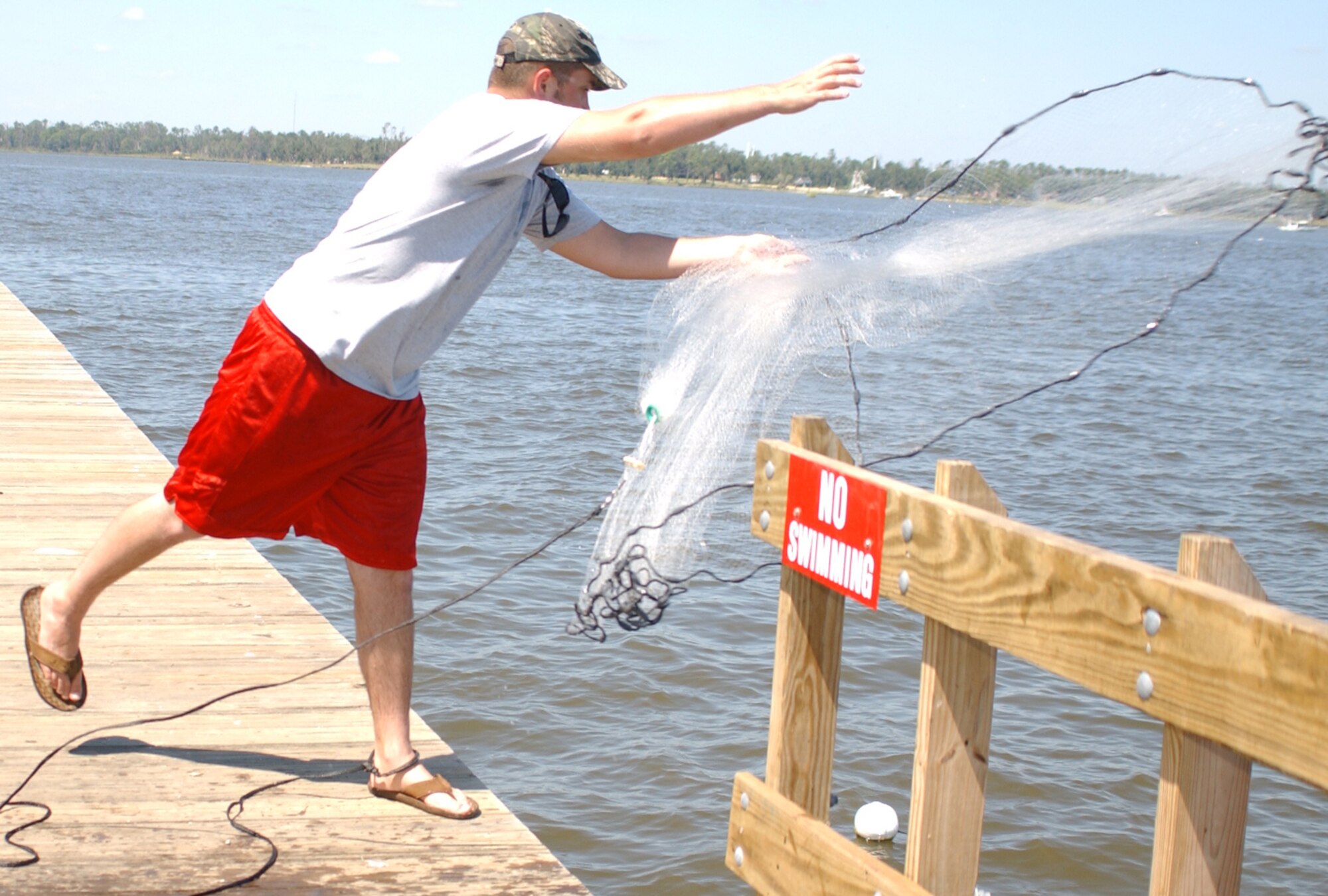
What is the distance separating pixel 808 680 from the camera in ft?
9.36

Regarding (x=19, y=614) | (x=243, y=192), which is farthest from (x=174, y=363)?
(x=243, y=192)

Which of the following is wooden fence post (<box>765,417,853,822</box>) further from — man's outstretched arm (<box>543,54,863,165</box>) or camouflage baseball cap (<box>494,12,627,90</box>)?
camouflage baseball cap (<box>494,12,627,90</box>)

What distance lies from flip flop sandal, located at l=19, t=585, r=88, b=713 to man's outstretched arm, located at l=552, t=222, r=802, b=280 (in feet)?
5.36

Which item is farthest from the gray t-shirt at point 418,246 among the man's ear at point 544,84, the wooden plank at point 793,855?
the wooden plank at point 793,855

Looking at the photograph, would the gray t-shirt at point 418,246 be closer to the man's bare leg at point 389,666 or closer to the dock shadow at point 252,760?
the man's bare leg at point 389,666

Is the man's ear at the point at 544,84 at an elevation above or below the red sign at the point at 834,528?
above

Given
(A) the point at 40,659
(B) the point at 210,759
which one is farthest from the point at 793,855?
(A) the point at 40,659

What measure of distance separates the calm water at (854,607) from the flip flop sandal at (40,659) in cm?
172

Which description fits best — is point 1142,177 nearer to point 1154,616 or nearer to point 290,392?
point 1154,616

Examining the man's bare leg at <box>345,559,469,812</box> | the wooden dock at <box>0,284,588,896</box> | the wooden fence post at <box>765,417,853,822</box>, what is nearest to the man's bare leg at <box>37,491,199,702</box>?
the wooden dock at <box>0,284,588,896</box>

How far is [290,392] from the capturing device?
3059 mm

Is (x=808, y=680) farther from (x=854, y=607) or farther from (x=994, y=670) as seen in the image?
(x=854, y=607)

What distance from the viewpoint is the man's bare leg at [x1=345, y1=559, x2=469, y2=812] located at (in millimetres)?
3330

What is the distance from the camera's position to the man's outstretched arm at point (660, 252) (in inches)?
120
